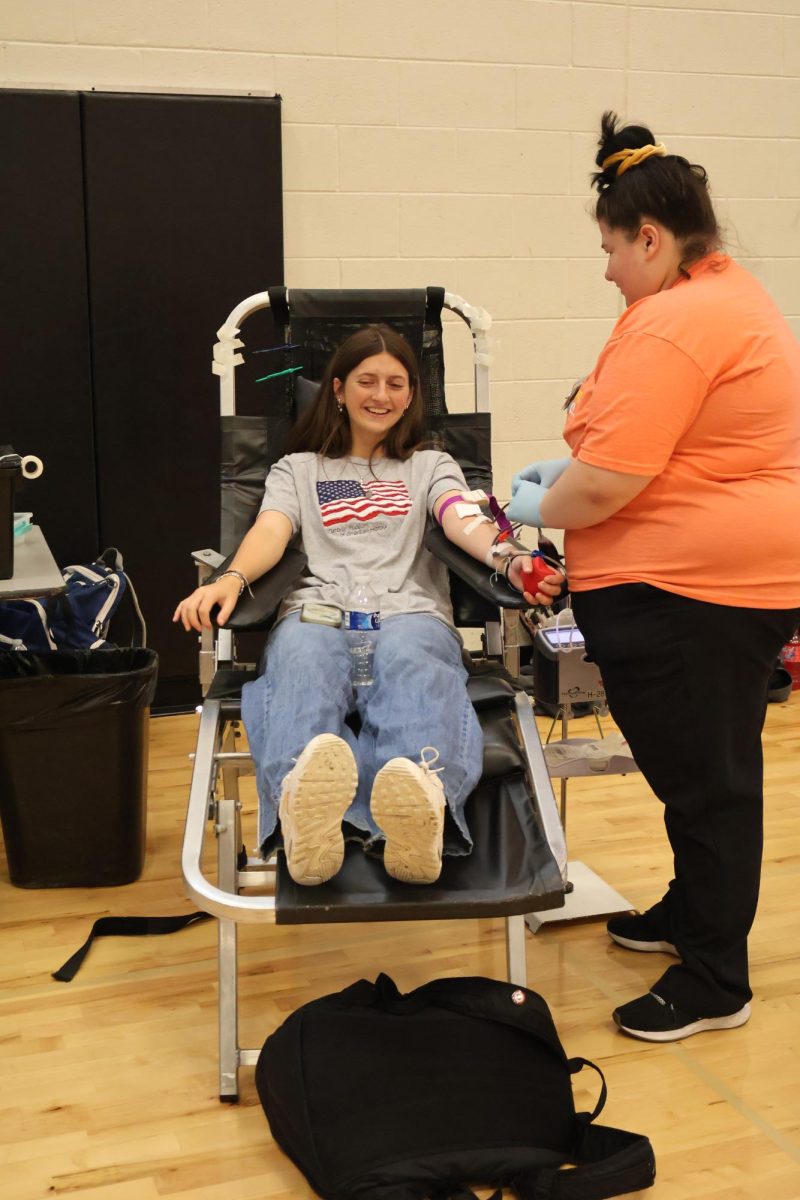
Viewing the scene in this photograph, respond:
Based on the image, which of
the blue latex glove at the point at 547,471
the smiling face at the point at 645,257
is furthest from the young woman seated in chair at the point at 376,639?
the smiling face at the point at 645,257

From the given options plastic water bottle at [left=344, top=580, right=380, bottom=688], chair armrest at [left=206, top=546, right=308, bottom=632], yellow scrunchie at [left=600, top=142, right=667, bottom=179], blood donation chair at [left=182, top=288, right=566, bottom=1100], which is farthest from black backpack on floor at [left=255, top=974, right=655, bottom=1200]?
yellow scrunchie at [left=600, top=142, right=667, bottom=179]

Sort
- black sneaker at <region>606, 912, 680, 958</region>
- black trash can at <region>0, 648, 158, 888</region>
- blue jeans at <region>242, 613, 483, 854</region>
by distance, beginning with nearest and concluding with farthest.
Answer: blue jeans at <region>242, 613, 483, 854</region>
black sneaker at <region>606, 912, 680, 958</region>
black trash can at <region>0, 648, 158, 888</region>

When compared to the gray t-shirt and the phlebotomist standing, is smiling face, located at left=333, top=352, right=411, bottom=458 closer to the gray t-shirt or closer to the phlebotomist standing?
the gray t-shirt

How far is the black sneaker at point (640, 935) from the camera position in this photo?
2.51 meters

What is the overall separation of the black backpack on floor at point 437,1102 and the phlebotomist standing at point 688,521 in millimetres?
370

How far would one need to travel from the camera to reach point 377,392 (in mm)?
2576

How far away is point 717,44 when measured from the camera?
4.29 meters

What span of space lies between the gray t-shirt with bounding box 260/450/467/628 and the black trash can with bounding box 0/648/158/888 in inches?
21.4

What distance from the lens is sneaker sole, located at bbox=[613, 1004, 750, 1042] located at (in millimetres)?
2189

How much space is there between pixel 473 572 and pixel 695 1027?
2.89 feet

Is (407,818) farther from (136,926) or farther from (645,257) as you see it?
(136,926)

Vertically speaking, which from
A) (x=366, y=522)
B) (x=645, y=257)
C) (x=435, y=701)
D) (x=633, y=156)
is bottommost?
(x=435, y=701)

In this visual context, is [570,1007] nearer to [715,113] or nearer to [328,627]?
[328,627]

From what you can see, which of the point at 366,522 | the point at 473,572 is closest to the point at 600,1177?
the point at 473,572
